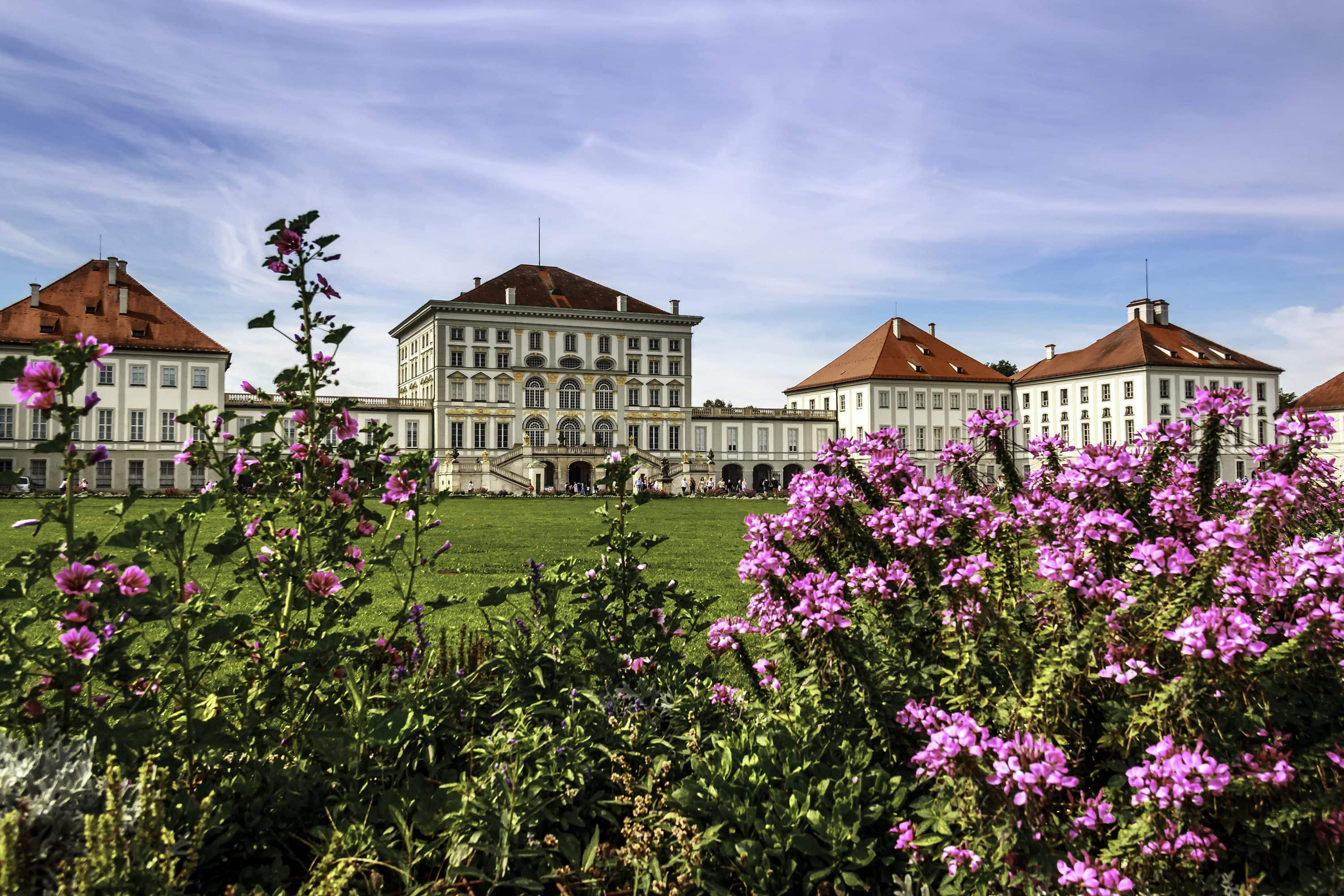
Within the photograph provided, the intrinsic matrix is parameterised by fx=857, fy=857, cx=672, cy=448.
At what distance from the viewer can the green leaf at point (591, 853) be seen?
2.48m

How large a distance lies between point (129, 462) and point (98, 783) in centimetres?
5555

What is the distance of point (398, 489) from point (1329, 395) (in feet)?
243

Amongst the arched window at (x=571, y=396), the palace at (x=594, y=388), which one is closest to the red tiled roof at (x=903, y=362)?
the palace at (x=594, y=388)

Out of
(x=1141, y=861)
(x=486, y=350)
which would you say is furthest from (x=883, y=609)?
(x=486, y=350)

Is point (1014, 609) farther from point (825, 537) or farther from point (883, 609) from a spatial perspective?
point (825, 537)

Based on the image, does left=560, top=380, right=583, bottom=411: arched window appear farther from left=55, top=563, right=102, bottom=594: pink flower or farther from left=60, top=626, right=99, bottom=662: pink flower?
left=60, top=626, right=99, bottom=662: pink flower

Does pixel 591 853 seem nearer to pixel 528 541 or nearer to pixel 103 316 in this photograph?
pixel 528 541

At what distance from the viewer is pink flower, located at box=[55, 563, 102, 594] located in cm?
241

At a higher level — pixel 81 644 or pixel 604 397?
pixel 604 397

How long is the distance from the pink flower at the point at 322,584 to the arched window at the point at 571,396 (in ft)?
197

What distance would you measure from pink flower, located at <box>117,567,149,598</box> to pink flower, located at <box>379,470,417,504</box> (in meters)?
0.98

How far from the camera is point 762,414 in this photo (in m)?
67.5

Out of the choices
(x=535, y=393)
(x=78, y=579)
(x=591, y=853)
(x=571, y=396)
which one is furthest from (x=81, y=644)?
(x=571, y=396)

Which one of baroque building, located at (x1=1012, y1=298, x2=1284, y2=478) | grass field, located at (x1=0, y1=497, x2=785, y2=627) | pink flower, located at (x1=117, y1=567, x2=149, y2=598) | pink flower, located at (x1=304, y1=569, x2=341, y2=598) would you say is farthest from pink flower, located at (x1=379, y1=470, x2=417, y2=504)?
baroque building, located at (x1=1012, y1=298, x2=1284, y2=478)
